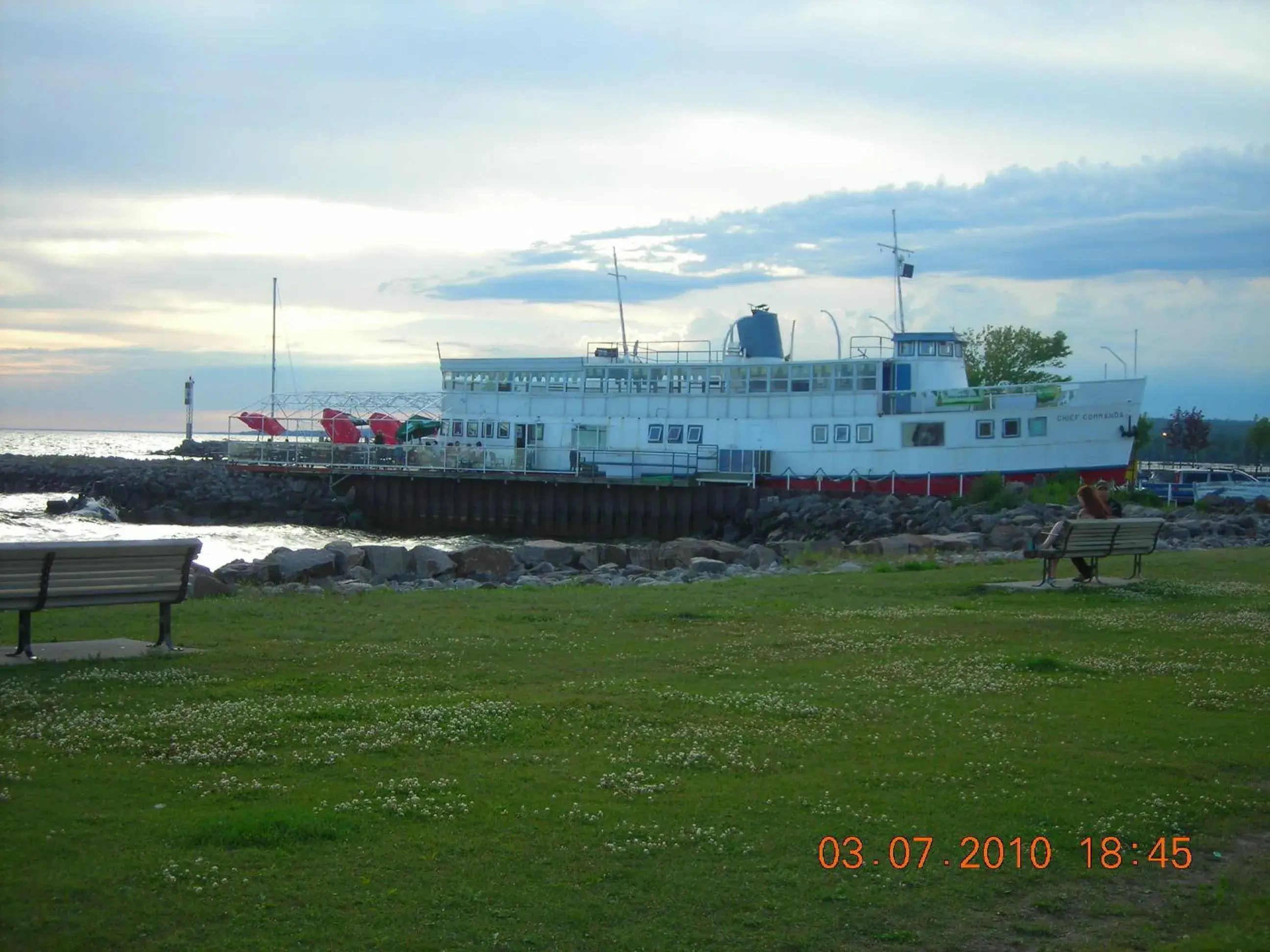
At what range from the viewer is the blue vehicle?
168 ft

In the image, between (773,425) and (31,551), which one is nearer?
(31,551)

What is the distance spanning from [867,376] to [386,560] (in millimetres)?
33099

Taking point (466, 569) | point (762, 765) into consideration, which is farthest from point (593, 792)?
point (466, 569)

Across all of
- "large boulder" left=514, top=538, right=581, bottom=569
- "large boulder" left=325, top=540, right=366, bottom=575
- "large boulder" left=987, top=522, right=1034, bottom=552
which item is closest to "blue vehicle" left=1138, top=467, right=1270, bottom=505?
"large boulder" left=987, top=522, right=1034, bottom=552

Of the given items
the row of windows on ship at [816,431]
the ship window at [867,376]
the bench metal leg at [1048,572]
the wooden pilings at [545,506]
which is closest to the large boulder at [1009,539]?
the bench metal leg at [1048,572]

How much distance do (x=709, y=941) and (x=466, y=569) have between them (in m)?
21.6

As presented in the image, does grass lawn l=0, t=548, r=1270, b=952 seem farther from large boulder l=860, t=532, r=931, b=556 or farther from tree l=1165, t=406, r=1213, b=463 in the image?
tree l=1165, t=406, r=1213, b=463

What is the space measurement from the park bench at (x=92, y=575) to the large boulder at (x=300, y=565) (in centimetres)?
1058

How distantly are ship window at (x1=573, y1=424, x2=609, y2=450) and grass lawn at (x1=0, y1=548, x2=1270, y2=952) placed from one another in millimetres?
46658

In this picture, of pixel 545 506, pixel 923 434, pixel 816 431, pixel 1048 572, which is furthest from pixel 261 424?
pixel 1048 572

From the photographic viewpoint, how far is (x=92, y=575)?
11.1 m

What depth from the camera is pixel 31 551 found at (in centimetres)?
1066

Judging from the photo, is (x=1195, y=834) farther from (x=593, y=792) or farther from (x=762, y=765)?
(x=593, y=792)

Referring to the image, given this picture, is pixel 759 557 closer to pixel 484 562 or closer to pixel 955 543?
pixel 955 543
